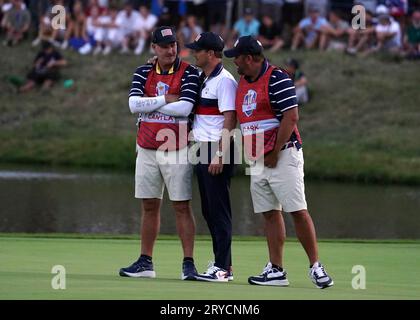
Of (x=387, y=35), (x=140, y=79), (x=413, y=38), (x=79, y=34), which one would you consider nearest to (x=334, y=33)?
(x=387, y=35)

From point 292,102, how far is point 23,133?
1854 centimetres

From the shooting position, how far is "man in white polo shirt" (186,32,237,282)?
372 inches

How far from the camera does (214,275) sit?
9.48 metres

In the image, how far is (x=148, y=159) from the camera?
31.8ft

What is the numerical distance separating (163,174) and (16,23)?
2164 cm

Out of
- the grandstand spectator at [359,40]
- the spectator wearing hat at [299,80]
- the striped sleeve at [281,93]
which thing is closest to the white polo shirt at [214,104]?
the striped sleeve at [281,93]

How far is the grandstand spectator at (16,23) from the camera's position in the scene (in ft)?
98.5

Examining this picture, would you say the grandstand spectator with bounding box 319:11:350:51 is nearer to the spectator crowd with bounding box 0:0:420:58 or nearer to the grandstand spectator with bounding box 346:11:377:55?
the spectator crowd with bounding box 0:0:420:58

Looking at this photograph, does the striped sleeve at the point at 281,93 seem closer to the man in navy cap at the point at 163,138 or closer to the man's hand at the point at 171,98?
the man in navy cap at the point at 163,138

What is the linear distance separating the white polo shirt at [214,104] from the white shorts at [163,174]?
0.23 m

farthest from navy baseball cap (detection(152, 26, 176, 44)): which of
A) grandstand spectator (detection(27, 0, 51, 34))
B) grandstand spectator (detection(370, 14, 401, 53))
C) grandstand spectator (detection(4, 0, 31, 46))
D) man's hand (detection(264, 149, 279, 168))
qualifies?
grandstand spectator (detection(4, 0, 31, 46))

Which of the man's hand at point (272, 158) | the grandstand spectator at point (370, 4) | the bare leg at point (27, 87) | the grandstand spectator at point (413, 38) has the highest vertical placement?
the grandstand spectator at point (370, 4)

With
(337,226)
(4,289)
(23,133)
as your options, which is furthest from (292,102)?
(23,133)

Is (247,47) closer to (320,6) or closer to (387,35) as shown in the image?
(387,35)
